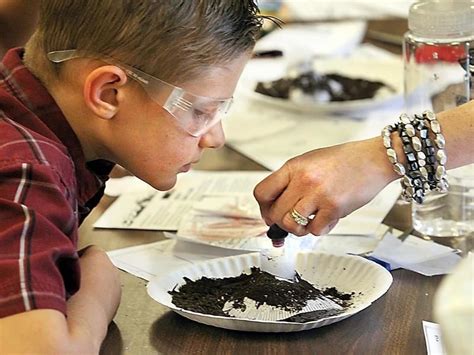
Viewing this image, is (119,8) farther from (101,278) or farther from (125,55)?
(101,278)

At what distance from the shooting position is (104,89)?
942mm

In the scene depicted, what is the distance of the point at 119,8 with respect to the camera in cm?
91

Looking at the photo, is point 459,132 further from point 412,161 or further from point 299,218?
point 299,218

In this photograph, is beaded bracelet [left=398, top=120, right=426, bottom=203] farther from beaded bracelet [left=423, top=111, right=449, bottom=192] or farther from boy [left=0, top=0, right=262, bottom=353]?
boy [left=0, top=0, right=262, bottom=353]

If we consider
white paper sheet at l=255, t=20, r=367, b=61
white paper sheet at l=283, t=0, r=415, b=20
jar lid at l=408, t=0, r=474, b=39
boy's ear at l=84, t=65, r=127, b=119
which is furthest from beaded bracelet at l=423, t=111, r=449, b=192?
white paper sheet at l=283, t=0, r=415, b=20

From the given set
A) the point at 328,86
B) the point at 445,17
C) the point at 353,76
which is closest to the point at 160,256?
the point at 445,17

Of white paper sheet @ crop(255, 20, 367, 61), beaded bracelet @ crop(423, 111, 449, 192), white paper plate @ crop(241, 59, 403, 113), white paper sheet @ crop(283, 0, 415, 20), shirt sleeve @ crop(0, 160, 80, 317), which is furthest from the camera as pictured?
white paper sheet @ crop(283, 0, 415, 20)

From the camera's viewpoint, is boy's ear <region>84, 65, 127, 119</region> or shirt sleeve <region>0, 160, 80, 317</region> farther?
boy's ear <region>84, 65, 127, 119</region>

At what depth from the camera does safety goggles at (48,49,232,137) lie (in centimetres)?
94

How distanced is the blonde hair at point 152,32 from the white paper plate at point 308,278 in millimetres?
218

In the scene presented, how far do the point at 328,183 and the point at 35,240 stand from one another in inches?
13.2

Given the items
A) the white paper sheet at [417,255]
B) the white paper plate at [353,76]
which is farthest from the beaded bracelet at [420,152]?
the white paper plate at [353,76]

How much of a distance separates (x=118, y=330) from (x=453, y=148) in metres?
0.41

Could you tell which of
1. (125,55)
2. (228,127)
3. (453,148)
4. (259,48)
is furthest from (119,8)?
(259,48)
